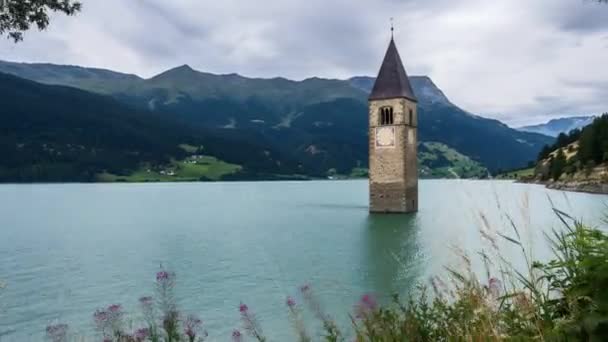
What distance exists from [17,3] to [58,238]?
2804 centimetres

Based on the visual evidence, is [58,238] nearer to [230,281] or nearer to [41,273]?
[41,273]

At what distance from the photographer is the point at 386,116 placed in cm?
4488

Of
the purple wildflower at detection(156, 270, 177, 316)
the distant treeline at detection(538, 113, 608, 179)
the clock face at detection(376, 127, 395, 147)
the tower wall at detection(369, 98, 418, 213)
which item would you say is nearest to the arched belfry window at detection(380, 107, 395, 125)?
the tower wall at detection(369, 98, 418, 213)

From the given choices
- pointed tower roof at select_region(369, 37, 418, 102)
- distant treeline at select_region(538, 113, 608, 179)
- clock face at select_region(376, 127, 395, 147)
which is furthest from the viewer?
distant treeline at select_region(538, 113, 608, 179)

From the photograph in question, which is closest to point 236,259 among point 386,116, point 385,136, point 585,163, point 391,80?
point 385,136

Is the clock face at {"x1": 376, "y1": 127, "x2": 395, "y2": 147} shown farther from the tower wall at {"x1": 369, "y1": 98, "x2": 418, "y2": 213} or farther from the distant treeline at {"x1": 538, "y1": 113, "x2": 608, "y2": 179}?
the distant treeline at {"x1": 538, "y1": 113, "x2": 608, "y2": 179}

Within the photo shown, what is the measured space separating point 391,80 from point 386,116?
135 inches

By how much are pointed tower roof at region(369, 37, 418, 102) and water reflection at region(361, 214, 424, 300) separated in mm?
11479

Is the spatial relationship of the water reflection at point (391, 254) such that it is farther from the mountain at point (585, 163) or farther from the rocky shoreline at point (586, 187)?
the mountain at point (585, 163)

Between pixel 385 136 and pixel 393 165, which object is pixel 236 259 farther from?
pixel 385 136

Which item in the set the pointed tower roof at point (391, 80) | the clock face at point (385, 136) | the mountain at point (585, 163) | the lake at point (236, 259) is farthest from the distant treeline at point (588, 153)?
the lake at point (236, 259)

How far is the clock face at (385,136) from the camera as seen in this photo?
43906 millimetres

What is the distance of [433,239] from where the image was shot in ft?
91.6

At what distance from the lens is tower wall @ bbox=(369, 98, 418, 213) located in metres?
43.5
